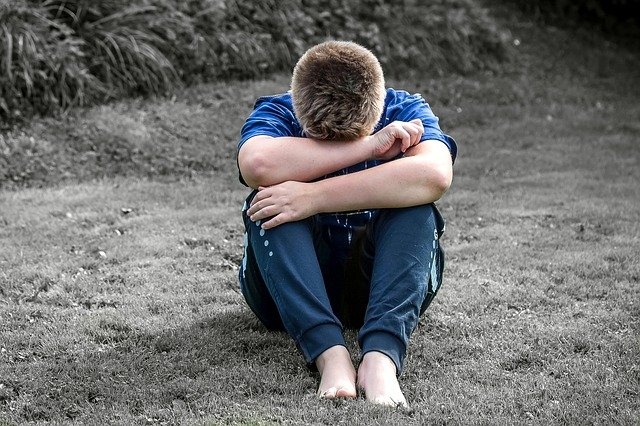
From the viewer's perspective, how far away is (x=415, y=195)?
9.96 ft

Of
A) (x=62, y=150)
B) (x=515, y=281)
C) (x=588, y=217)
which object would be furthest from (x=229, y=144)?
(x=515, y=281)

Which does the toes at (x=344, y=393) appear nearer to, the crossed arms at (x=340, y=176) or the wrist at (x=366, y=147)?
the crossed arms at (x=340, y=176)

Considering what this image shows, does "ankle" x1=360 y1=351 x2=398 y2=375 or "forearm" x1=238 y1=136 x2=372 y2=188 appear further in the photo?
"forearm" x1=238 y1=136 x2=372 y2=188

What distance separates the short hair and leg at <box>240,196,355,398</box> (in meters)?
0.34

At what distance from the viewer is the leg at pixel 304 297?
288cm

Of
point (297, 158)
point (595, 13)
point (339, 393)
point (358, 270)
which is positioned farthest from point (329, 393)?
point (595, 13)

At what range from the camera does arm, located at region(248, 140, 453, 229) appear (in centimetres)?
302

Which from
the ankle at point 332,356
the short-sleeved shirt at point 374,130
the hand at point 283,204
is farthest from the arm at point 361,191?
the ankle at point 332,356

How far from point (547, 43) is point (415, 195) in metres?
8.00

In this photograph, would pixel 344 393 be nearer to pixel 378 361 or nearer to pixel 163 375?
pixel 378 361

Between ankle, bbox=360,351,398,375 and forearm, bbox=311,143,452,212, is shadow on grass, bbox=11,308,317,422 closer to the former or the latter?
ankle, bbox=360,351,398,375

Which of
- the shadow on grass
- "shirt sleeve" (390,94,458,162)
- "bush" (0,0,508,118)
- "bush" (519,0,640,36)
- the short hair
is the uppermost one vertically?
the short hair

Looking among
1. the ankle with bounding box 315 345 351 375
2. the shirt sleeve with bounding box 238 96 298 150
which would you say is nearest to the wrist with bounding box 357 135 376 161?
the shirt sleeve with bounding box 238 96 298 150

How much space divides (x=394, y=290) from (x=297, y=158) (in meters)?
0.57
